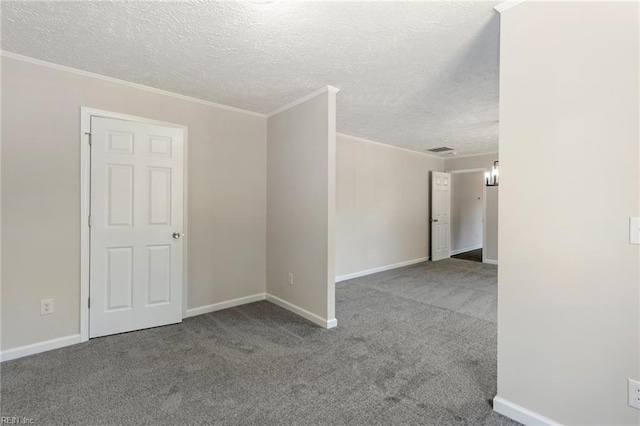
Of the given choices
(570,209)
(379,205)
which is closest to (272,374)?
(570,209)

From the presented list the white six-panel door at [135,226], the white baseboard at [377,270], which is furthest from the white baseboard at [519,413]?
the white baseboard at [377,270]

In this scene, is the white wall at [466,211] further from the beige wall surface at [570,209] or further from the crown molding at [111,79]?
the beige wall surface at [570,209]

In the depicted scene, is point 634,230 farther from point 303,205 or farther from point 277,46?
point 303,205

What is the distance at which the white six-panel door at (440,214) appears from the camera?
6.67 metres

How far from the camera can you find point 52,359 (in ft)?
7.97

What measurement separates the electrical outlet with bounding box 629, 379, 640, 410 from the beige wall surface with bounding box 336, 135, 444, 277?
3734mm

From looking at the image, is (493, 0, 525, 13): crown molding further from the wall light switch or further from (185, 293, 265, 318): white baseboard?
(185, 293, 265, 318): white baseboard

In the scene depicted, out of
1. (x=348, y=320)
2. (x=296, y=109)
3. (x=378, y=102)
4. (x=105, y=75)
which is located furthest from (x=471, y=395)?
(x=105, y=75)

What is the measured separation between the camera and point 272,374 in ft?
7.35

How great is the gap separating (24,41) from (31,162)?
2.99 ft

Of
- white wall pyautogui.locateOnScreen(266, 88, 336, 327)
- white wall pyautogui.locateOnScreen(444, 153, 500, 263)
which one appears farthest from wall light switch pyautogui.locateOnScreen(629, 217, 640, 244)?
white wall pyautogui.locateOnScreen(444, 153, 500, 263)

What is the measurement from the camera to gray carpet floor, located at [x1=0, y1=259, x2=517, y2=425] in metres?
1.82

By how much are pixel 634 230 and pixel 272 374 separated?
228cm

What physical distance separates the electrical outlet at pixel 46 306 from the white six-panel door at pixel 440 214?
6.30 m
